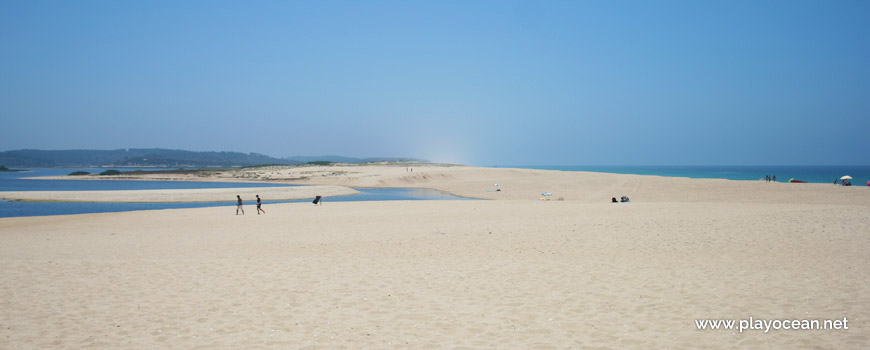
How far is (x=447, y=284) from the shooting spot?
852 centimetres

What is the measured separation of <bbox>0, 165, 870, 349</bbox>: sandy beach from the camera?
595 cm

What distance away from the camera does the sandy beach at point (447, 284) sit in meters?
5.95

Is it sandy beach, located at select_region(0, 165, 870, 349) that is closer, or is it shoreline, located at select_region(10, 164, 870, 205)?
sandy beach, located at select_region(0, 165, 870, 349)

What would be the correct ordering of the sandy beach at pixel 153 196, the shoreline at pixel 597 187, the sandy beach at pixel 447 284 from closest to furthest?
the sandy beach at pixel 447 284 < the shoreline at pixel 597 187 < the sandy beach at pixel 153 196

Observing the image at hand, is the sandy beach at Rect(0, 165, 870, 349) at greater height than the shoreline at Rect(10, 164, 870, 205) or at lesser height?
lesser

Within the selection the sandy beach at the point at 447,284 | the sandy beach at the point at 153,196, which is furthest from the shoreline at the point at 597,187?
the sandy beach at the point at 447,284

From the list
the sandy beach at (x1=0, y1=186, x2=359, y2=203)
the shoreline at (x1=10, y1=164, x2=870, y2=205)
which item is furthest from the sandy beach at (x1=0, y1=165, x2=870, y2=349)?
the sandy beach at (x1=0, y1=186, x2=359, y2=203)

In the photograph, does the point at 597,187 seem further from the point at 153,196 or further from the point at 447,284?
the point at 447,284

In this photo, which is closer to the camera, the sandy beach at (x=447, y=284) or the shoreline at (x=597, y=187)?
the sandy beach at (x=447, y=284)

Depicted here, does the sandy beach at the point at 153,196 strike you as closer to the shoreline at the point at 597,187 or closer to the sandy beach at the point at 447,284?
the shoreline at the point at 597,187

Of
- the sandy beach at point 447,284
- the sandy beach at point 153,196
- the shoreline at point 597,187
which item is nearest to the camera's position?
the sandy beach at point 447,284

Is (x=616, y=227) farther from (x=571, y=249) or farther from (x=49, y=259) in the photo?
→ (x=49, y=259)

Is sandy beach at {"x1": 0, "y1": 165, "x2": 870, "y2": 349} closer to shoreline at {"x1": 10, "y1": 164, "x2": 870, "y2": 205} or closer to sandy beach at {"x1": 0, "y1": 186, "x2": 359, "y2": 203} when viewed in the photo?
shoreline at {"x1": 10, "y1": 164, "x2": 870, "y2": 205}

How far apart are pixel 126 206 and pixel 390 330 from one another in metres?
34.5
